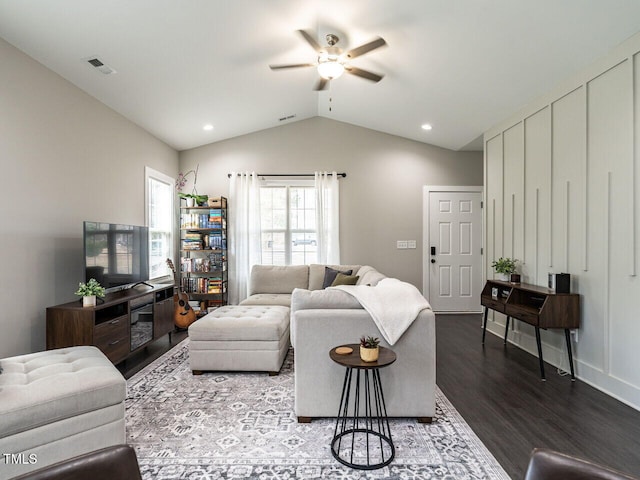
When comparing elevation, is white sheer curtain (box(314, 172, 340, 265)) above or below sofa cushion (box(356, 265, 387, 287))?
above

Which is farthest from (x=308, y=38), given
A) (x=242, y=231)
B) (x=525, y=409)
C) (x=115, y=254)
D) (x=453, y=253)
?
(x=453, y=253)

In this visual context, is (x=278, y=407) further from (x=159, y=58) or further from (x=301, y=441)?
(x=159, y=58)

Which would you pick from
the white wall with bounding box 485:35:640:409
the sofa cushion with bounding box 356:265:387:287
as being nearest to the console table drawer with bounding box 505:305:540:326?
the white wall with bounding box 485:35:640:409

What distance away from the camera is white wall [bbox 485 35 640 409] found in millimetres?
2525

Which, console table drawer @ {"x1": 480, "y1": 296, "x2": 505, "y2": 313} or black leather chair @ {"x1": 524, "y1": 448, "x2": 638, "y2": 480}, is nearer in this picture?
black leather chair @ {"x1": 524, "y1": 448, "x2": 638, "y2": 480}

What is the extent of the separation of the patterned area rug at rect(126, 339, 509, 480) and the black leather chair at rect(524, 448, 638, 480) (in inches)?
40.8

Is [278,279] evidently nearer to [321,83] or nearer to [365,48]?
[321,83]

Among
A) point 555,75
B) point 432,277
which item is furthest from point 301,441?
point 432,277

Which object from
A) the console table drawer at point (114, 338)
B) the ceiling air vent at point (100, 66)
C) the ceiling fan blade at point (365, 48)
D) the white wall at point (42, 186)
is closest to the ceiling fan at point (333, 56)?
the ceiling fan blade at point (365, 48)

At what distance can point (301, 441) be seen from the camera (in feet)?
6.65

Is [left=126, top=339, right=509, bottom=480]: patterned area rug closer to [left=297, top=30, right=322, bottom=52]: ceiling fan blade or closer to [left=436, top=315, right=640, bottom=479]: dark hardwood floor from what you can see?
[left=436, top=315, right=640, bottom=479]: dark hardwood floor

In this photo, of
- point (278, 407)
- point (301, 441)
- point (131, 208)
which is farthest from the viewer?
point (131, 208)

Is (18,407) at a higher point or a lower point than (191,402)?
higher

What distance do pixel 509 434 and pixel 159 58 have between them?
3.99 meters
